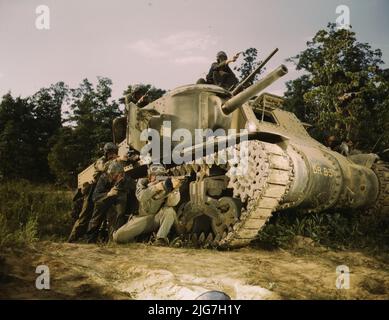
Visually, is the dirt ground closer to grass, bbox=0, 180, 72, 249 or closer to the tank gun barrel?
grass, bbox=0, 180, 72, 249

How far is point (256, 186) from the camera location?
4773 mm

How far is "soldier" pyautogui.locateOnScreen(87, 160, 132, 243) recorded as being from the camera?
6.12m

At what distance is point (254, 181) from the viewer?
15.9 feet

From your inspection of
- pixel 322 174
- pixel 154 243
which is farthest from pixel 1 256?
pixel 322 174

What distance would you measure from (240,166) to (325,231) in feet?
7.33

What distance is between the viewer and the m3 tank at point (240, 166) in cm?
485

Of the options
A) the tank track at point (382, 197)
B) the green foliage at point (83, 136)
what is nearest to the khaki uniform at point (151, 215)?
the tank track at point (382, 197)

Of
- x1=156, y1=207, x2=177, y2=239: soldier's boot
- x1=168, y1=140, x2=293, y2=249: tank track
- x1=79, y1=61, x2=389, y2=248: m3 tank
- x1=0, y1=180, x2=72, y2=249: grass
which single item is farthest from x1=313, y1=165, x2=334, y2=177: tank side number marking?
x1=0, y1=180, x2=72, y2=249: grass

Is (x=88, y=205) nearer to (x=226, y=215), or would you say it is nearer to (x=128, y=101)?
(x=128, y=101)

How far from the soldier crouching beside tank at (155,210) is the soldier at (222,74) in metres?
3.08

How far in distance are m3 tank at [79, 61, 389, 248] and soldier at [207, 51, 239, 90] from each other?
785 millimetres

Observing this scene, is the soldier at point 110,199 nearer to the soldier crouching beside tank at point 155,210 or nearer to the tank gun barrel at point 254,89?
the soldier crouching beside tank at point 155,210
